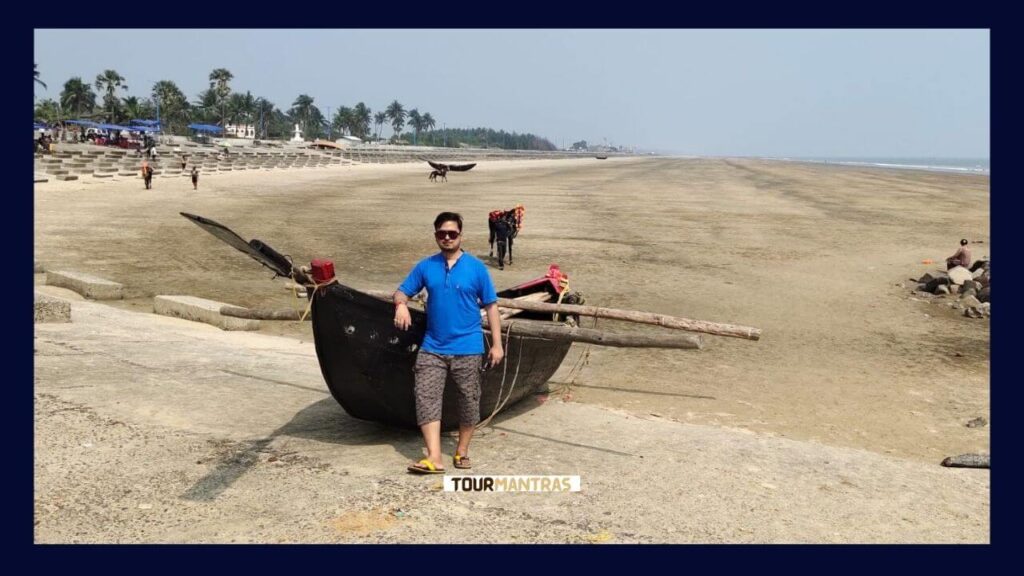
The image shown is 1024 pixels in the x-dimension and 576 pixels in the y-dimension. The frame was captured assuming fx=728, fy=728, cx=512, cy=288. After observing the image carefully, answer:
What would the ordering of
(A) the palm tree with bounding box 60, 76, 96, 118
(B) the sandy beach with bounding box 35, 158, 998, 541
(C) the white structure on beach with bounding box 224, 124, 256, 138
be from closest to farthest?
(B) the sandy beach with bounding box 35, 158, 998, 541
(A) the palm tree with bounding box 60, 76, 96, 118
(C) the white structure on beach with bounding box 224, 124, 256, 138

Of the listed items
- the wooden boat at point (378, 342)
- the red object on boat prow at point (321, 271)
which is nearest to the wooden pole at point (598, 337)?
the wooden boat at point (378, 342)

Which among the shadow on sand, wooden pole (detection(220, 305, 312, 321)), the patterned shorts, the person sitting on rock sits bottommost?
the shadow on sand

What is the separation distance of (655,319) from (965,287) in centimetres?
1137

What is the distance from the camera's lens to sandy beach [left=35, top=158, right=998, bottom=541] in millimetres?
8398

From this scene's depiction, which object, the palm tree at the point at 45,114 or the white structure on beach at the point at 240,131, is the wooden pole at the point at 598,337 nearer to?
the palm tree at the point at 45,114

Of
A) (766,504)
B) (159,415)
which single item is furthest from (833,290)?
(159,415)

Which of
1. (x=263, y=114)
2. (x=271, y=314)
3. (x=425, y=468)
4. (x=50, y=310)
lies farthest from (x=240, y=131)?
(x=425, y=468)

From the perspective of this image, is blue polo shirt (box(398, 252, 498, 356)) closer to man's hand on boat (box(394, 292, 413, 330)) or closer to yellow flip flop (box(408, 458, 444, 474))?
man's hand on boat (box(394, 292, 413, 330))

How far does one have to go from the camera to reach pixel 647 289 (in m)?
15.2

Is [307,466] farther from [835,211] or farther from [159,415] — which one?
[835,211]

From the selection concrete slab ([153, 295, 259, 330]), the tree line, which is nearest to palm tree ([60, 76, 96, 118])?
the tree line

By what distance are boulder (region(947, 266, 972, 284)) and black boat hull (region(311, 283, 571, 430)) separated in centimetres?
1326

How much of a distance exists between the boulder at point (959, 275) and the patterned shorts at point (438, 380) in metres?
13.9

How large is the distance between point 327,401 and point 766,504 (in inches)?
164
